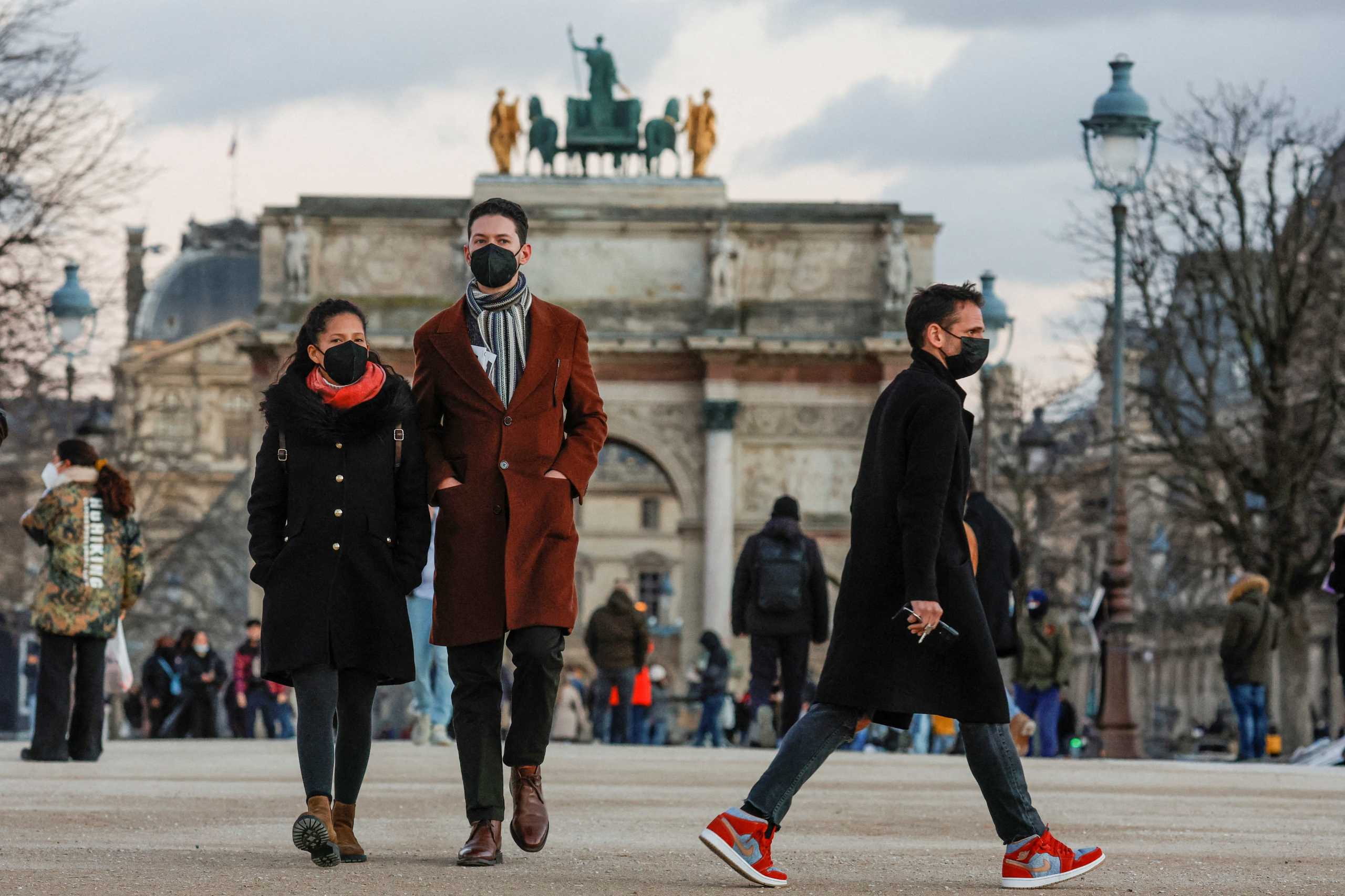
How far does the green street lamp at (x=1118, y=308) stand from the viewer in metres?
25.9

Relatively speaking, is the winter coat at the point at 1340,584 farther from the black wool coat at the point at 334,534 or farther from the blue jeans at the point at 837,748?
the black wool coat at the point at 334,534

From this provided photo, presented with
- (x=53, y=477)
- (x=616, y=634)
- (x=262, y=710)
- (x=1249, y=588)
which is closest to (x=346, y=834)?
(x=53, y=477)

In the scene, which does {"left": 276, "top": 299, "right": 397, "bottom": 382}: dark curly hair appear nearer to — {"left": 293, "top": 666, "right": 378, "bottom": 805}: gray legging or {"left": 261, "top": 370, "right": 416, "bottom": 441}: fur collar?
{"left": 261, "top": 370, "right": 416, "bottom": 441}: fur collar

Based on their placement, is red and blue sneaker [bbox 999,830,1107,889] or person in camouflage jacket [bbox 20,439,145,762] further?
person in camouflage jacket [bbox 20,439,145,762]

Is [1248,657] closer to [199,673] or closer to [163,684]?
[199,673]

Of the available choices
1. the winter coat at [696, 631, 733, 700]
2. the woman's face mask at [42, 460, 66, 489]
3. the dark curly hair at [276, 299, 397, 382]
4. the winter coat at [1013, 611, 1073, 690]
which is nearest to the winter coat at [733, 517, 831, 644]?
the winter coat at [1013, 611, 1073, 690]

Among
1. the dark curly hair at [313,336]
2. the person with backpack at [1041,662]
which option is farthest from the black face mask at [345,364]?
the person with backpack at [1041,662]

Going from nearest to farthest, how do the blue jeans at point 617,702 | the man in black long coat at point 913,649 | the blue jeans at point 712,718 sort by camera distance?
the man in black long coat at point 913,649
the blue jeans at point 617,702
the blue jeans at point 712,718

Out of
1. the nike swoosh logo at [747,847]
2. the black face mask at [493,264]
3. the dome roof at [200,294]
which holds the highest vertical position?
the dome roof at [200,294]

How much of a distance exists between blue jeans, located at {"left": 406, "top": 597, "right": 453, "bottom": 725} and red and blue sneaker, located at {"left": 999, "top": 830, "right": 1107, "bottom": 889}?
Answer: 35.4 feet

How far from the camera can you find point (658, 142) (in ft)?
168

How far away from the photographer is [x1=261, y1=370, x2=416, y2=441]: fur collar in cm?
905

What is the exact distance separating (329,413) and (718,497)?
39754 mm

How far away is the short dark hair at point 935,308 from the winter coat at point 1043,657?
566 inches
